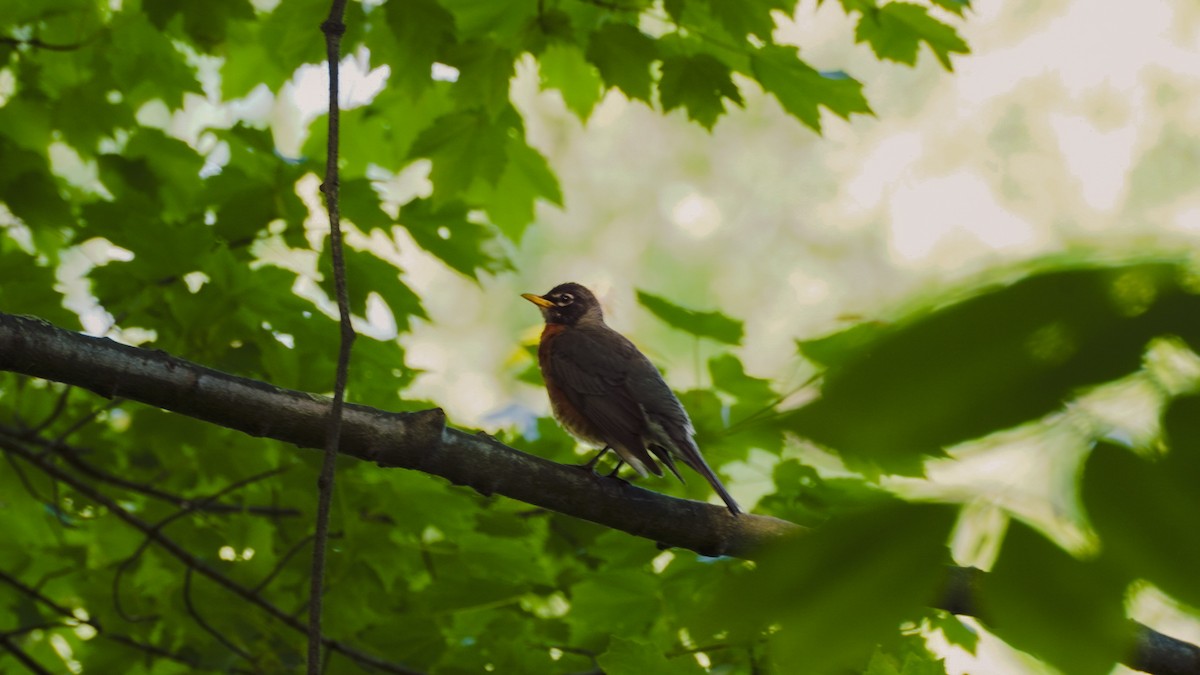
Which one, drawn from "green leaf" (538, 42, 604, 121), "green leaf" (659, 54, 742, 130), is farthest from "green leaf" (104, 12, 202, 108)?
"green leaf" (659, 54, 742, 130)

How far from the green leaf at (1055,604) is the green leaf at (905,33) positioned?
2.92 metres

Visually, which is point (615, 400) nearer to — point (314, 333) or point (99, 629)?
point (314, 333)

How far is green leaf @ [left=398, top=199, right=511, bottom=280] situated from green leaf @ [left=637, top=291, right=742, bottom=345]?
0.49m

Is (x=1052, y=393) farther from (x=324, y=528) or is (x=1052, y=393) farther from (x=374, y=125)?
(x=374, y=125)

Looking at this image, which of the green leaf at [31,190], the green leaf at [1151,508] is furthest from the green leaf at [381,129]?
the green leaf at [1151,508]

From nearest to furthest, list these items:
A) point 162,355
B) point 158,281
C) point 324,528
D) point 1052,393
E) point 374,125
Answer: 1. point 1052,393
2. point 324,528
3. point 162,355
4. point 158,281
5. point 374,125

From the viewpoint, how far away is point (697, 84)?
3.16 m

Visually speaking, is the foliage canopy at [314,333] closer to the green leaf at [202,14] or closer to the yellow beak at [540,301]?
the green leaf at [202,14]

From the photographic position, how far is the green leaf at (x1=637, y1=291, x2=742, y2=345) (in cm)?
328

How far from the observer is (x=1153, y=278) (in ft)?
2.25

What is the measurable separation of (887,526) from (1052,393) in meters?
0.15

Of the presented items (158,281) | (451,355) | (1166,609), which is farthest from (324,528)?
(451,355)

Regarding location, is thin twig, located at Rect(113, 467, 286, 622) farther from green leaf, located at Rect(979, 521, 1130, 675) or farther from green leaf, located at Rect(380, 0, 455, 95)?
green leaf, located at Rect(979, 521, 1130, 675)

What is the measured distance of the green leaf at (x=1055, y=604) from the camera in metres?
0.66
